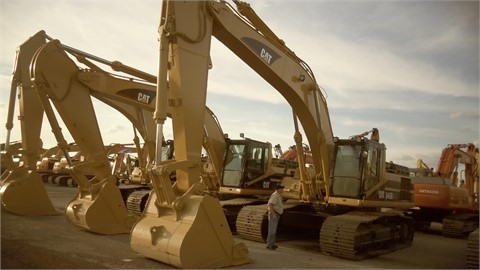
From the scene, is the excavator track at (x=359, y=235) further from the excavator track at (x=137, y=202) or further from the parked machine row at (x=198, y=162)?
the excavator track at (x=137, y=202)

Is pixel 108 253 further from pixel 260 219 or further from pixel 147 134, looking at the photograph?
pixel 147 134

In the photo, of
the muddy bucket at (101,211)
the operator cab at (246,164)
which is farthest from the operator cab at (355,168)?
the muddy bucket at (101,211)

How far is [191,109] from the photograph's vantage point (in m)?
6.73

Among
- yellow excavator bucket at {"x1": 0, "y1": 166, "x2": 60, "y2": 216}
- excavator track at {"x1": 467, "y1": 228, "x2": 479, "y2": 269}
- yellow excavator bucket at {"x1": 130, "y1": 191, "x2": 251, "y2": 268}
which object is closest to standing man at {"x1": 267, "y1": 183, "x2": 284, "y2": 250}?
yellow excavator bucket at {"x1": 130, "y1": 191, "x2": 251, "y2": 268}

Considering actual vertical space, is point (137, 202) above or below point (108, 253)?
above

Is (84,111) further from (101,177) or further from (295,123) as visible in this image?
(295,123)

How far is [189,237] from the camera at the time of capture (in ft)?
19.3

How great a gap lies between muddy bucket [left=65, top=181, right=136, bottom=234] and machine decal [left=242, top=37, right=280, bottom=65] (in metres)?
4.65

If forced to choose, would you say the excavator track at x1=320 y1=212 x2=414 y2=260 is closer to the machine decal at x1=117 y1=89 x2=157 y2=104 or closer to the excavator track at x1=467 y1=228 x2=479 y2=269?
the excavator track at x1=467 y1=228 x2=479 y2=269

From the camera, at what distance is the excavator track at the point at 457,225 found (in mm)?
13173

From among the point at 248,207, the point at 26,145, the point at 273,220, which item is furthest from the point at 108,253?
the point at 26,145

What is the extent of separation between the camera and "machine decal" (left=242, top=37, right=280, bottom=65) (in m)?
7.98

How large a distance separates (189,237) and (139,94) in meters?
6.41

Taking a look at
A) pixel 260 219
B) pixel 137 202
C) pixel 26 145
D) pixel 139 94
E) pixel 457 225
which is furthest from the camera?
pixel 457 225
